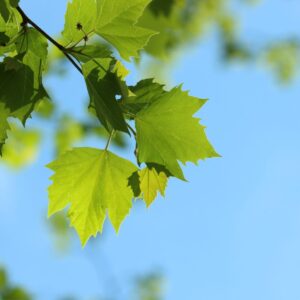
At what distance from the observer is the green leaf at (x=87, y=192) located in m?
1.22

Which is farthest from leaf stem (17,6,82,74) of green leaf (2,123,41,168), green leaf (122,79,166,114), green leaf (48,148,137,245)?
green leaf (2,123,41,168)

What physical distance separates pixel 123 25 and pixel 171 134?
0.28 m

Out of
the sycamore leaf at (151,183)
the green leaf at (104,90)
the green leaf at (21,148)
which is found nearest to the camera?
the green leaf at (104,90)

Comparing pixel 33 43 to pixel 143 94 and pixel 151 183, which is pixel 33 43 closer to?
pixel 143 94

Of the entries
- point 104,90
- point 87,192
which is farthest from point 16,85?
point 87,192

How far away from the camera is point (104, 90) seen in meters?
1.05

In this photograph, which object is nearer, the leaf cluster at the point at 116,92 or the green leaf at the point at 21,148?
the leaf cluster at the point at 116,92

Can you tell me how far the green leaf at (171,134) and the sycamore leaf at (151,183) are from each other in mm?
72

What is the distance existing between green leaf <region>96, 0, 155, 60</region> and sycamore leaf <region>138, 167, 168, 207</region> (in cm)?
28

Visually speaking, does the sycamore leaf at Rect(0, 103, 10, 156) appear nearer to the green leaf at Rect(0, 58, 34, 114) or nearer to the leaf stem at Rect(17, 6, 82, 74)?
the green leaf at Rect(0, 58, 34, 114)

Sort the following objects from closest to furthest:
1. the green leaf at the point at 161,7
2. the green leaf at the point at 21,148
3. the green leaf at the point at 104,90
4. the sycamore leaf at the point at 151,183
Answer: the green leaf at the point at 104,90
the sycamore leaf at the point at 151,183
the green leaf at the point at 161,7
the green leaf at the point at 21,148

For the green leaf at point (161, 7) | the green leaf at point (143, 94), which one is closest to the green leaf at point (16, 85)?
the green leaf at point (143, 94)

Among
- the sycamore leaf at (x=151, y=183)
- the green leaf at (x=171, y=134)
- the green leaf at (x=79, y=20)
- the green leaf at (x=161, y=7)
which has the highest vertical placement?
the green leaf at (x=161, y=7)

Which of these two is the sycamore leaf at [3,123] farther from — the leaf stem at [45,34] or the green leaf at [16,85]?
the leaf stem at [45,34]
